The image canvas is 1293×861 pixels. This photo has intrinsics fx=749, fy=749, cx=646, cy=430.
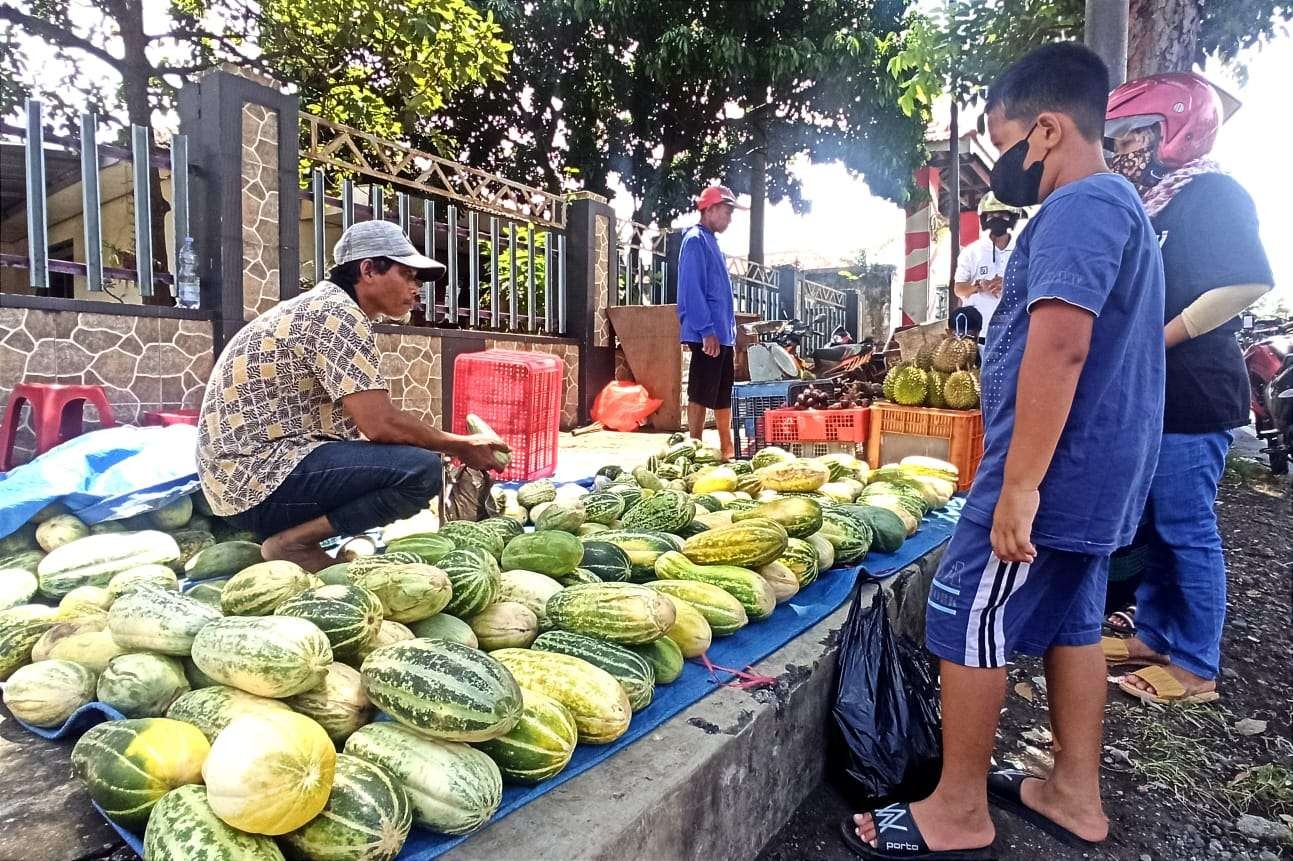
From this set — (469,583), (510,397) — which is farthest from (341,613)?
(510,397)

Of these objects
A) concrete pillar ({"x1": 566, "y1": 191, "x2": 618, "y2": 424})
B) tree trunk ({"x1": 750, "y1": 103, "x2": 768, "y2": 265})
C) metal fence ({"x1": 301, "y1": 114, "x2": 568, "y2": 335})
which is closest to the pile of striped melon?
metal fence ({"x1": 301, "y1": 114, "x2": 568, "y2": 335})

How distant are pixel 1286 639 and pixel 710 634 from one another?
3.52 metres

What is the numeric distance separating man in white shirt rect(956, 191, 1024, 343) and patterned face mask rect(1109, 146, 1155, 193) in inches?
135

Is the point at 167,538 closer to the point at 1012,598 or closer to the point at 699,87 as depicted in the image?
the point at 1012,598

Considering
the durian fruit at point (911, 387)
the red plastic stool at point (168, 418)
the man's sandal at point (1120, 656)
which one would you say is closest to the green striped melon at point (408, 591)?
the man's sandal at point (1120, 656)

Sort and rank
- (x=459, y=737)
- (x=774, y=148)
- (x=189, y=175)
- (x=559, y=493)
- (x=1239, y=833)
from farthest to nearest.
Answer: (x=774, y=148) < (x=189, y=175) < (x=559, y=493) < (x=1239, y=833) < (x=459, y=737)

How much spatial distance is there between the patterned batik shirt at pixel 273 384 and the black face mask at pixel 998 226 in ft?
20.2

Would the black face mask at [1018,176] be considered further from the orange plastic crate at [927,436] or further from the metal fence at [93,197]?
the metal fence at [93,197]

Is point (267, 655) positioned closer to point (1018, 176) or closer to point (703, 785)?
point (703, 785)

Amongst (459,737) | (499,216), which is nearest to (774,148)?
(499,216)

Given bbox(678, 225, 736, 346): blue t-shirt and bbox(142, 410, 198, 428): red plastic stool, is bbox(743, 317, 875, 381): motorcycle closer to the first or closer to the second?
bbox(678, 225, 736, 346): blue t-shirt

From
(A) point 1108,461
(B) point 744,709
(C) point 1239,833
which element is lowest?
(C) point 1239,833

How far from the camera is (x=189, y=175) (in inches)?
251

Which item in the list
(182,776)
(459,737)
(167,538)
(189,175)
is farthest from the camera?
(189,175)
